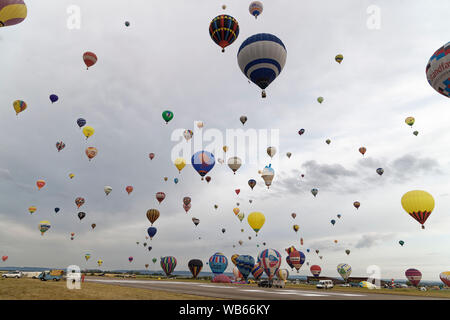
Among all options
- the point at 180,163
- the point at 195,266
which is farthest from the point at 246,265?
the point at 180,163

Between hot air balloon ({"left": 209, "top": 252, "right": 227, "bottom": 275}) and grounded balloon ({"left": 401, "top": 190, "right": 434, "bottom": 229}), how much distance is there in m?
34.3

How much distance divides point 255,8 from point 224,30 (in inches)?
425

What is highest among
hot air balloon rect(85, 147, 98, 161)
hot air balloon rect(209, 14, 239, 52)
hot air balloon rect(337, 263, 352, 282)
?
hot air balloon rect(209, 14, 239, 52)

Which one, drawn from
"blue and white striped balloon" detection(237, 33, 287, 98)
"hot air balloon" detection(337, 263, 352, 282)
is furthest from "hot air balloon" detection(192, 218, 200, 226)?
"blue and white striped balloon" detection(237, 33, 287, 98)

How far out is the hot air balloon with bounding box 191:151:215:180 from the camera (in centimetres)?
4909

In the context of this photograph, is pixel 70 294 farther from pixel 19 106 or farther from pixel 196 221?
pixel 196 221

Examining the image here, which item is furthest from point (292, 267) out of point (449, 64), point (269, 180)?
point (449, 64)

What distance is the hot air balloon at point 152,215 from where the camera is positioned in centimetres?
5966

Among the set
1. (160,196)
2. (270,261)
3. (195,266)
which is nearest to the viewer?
(270,261)

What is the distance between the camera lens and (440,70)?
1120 inches

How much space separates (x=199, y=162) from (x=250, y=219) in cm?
1631

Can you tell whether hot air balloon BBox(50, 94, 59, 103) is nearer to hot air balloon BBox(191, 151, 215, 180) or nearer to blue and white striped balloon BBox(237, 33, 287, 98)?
hot air balloon BBox(191, 151, 215, 180)
